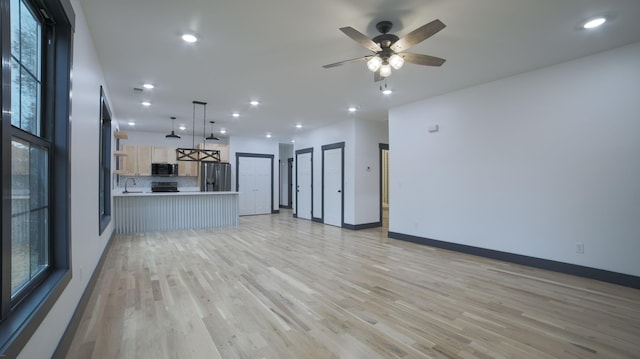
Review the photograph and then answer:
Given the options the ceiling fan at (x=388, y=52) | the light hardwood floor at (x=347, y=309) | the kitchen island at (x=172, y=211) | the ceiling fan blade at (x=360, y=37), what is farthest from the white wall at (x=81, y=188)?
the kitchen island at (x=172, y=211)

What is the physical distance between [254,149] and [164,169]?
2.96 m

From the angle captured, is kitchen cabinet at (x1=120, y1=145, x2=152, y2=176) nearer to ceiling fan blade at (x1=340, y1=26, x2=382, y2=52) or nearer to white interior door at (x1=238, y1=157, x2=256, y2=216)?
white interior door at (x1=238, y1=157, x2=256, y2=216)

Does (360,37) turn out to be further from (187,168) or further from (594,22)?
(187,168)

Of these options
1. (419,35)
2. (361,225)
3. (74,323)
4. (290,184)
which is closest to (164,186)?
(290,184)

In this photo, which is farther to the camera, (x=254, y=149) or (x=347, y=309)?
(x=254, y=149)

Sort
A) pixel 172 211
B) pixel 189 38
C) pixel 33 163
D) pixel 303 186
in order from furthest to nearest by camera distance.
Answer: pixel 303 186, pixel 172 211, pixel 189 38, pixel 33 163

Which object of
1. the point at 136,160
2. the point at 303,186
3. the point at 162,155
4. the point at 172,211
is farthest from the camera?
the point at 303,186

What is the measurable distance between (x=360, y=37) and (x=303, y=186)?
6702 mm

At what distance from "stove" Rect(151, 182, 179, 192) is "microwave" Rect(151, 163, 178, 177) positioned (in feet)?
1.32

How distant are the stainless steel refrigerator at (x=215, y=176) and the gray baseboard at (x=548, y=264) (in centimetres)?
637

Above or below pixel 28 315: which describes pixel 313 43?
→ above

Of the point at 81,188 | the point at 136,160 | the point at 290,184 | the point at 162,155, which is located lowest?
the point at 290,184

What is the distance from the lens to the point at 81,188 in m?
2.51

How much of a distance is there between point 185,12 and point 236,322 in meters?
2.88
